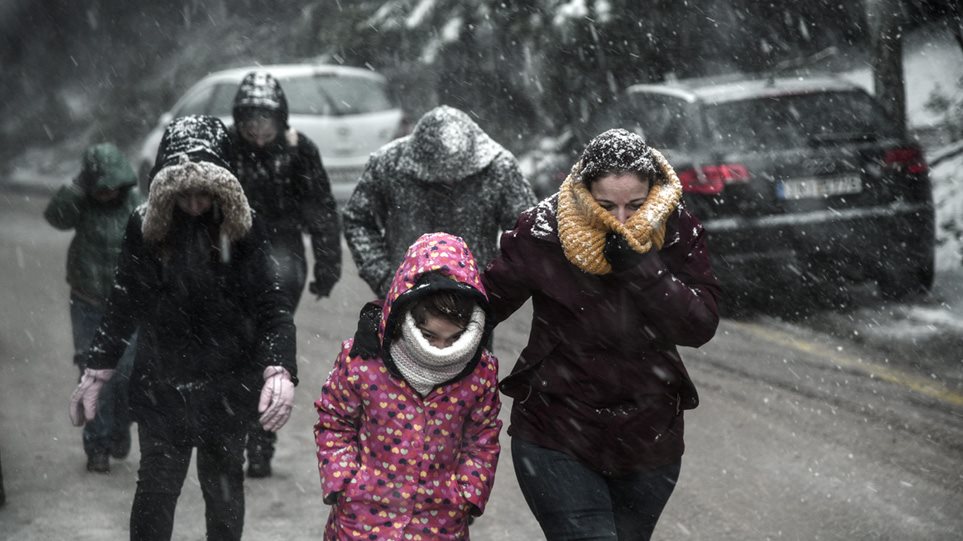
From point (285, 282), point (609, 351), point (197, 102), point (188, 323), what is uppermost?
point (609, 351)

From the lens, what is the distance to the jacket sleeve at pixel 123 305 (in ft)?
14.1

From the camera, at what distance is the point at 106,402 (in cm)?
612

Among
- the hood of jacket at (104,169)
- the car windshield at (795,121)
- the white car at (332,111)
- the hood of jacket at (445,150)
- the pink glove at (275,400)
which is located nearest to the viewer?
the pink glove at (275,400)

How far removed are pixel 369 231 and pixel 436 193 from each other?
0.42 meters

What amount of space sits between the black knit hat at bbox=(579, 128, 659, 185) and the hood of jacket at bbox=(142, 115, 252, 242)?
4.43ft

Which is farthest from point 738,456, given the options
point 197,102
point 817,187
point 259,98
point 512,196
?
point 197,102

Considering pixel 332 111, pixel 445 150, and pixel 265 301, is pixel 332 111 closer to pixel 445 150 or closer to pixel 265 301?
pixel 445 150

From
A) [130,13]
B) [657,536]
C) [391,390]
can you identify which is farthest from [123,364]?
[130,13]

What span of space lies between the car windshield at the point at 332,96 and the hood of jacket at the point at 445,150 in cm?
1001

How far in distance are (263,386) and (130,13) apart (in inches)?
1095

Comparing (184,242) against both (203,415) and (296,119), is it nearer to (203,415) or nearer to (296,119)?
(203,415)

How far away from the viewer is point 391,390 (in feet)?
11.5

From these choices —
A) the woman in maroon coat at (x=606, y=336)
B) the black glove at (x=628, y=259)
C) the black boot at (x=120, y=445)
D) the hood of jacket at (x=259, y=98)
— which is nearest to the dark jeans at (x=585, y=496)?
the woman in maroon coat at (x=606, y=336)

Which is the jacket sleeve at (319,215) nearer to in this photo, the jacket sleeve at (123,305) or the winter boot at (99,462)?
the winter boot at (99,462)
